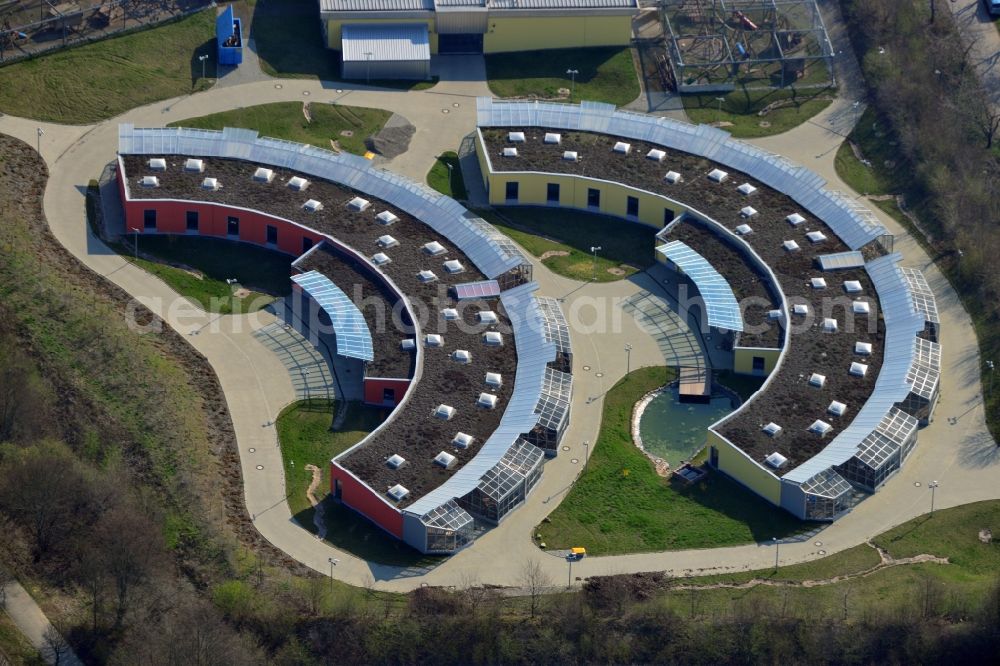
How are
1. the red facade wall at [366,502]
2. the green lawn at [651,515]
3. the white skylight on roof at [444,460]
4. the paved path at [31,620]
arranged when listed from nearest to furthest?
1. the paved path at [31,620]
2. the red facade wall at [366,502]
3. the green lawn at [651,515]
4. the white skylight on roof at [444,460]

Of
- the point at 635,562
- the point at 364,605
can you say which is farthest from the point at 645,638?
the point at 364,605

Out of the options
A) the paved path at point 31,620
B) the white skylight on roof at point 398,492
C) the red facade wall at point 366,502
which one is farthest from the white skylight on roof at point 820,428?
the paved path at point 31,620

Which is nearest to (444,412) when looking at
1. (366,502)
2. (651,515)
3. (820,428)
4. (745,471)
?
(366,502)

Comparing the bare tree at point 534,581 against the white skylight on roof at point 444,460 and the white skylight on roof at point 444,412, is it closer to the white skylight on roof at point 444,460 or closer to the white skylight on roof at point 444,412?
the white skylight on roof at point 444,460

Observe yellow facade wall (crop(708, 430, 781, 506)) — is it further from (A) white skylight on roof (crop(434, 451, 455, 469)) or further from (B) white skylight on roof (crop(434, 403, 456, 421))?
(A) white skylight on roof (crop(434, 451, 455, 469))

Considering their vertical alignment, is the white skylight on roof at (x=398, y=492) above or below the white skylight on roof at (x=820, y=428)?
below

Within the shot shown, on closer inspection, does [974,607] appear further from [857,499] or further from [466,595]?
[466,595]
